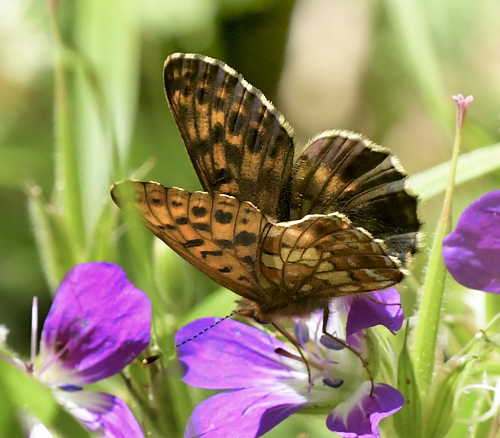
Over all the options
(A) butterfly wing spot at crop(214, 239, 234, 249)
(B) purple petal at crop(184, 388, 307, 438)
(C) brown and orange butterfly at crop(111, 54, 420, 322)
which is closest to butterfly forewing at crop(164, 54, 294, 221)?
(C) brown and orange butterfly at crop(111, 54, 420, 322)

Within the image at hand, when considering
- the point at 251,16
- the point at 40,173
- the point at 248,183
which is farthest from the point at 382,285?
the point at 251,16

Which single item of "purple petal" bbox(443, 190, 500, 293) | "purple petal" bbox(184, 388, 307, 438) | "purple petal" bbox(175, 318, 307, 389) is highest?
"purple petal" bbox(443, 190, 500, 293)

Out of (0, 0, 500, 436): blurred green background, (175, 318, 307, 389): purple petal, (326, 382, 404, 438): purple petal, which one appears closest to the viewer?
(326, 382, 404, 438): purple petal

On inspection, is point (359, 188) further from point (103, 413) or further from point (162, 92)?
point (162, 92)

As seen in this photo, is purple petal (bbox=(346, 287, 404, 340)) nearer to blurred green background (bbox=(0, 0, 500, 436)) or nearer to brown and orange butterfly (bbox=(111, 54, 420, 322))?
brown and orange butterfly (bbox=(111, 54, 420, 322))

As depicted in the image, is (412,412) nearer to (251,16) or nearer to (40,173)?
(40,173)

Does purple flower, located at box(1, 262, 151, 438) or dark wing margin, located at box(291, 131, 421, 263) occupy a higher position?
dark wing margin, located at box(291, 131, 421, 263)

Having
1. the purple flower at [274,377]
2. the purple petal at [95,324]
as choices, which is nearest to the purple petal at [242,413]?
the purple flower at [274,377]
